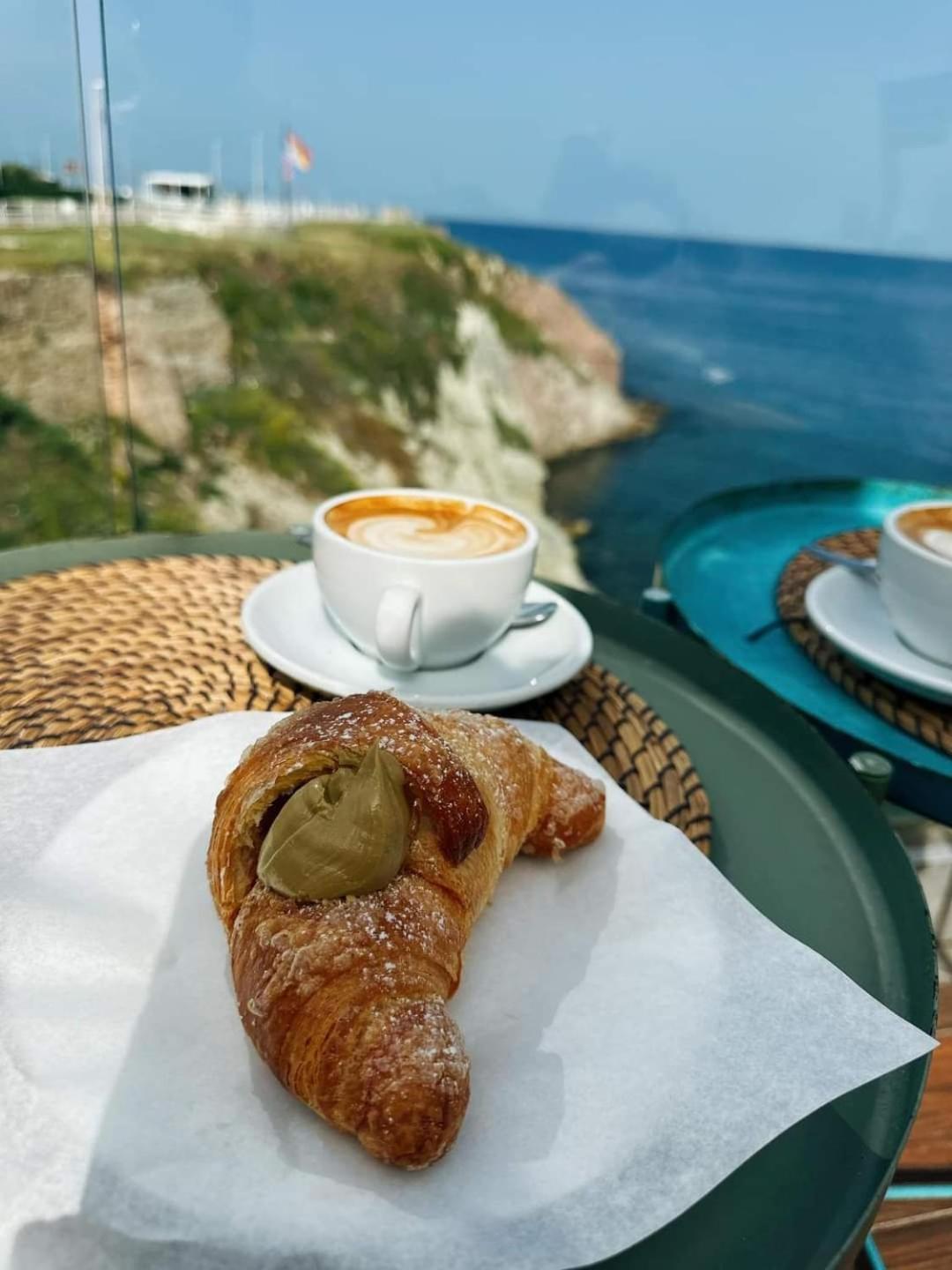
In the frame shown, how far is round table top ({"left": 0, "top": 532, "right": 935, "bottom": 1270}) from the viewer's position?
1.63 ft

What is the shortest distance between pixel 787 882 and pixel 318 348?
6.68 meters

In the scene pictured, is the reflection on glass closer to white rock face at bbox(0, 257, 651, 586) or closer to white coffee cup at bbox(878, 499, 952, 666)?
white rock face at bbox(0, 257, 651, 586)

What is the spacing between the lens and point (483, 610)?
98 centimetres

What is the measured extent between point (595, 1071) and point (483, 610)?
52 centimetres

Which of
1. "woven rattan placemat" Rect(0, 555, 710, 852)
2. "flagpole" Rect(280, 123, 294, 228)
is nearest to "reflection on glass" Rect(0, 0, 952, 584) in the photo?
"flagpole" Rect(280, 123, 294, 228)

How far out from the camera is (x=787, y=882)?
2.59 ft

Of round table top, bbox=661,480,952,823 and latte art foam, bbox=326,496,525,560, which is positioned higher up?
latte art foam, bbox=326,496,525,560

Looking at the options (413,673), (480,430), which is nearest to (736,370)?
(480,430)

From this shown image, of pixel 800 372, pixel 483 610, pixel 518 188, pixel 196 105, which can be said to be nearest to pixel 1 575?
pixel 483 610

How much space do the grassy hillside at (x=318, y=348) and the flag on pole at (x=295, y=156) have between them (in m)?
1.11

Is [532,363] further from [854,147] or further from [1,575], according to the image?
[1,575]

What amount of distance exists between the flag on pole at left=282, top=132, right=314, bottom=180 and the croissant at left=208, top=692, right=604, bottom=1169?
4.53 metres

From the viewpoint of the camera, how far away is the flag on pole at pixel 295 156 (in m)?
4.47

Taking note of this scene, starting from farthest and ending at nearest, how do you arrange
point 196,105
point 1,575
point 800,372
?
point 800,372, point 196,105, point 1,575
